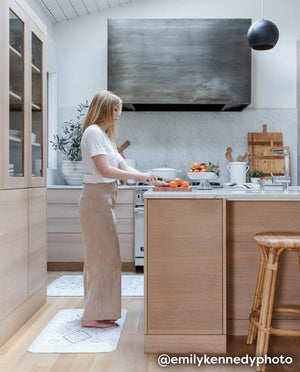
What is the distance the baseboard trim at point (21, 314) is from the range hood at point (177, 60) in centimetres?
224

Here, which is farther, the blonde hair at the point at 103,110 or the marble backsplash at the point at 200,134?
the marble backsplash at the point at 200,134

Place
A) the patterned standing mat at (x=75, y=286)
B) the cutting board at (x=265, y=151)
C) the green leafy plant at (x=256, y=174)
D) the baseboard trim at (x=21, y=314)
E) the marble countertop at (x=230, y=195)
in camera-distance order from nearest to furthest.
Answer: the marble countertop at (x=230, y=195) < the baseboard trim at (x=21, y=314) < the patterned standing mat at (x=75, y=286) < the green leafy plant at (x=256, y=174) < the cutting board at (x=265, y=151)

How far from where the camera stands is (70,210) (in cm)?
462

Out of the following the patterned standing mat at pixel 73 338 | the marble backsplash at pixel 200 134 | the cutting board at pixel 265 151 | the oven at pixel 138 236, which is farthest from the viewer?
the marble backsplash at pixel 200 134

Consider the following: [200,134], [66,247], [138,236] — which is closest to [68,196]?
[66,247]

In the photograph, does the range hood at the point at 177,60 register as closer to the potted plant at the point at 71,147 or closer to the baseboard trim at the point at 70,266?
the potted plant at the point at 71,147

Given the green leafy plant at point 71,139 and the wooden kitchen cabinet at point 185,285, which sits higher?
the green leafy plant at point 71,139

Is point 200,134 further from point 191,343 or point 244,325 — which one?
point 191,343

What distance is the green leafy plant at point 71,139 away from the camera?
4.91 meters

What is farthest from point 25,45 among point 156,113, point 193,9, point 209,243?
point 193,9

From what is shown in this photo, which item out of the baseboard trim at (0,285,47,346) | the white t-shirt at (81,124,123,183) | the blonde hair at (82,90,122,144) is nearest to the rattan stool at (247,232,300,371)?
the white t-shirt at (81,124,123,183)

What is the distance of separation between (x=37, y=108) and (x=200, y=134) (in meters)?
2.38

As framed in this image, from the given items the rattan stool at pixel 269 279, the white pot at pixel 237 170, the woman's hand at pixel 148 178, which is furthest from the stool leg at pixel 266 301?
the white pot at pixel 237 170

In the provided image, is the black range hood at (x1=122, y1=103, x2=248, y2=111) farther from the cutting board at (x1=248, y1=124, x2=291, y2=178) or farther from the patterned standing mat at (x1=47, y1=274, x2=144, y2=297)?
the patterned standing mat at (x1=47, y1=274, x2=144, y2=297)
